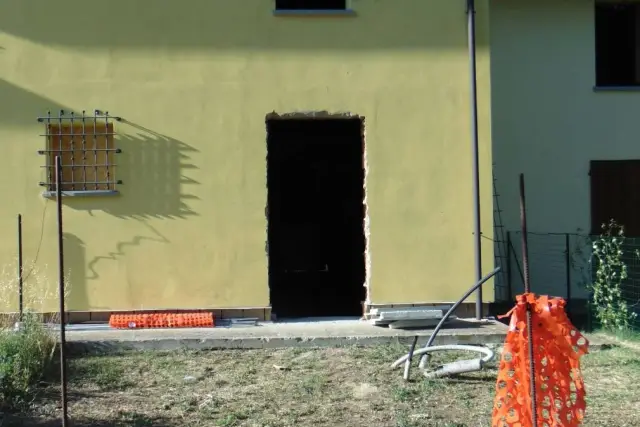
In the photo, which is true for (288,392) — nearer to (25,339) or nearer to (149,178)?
(25,339)

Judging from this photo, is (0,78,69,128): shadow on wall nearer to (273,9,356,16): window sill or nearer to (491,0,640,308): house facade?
(273,9,356,16): window sill

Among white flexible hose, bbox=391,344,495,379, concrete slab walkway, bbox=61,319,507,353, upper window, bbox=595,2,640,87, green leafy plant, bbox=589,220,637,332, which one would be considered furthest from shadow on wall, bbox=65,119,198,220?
upper window, bbox=595,2,640,87

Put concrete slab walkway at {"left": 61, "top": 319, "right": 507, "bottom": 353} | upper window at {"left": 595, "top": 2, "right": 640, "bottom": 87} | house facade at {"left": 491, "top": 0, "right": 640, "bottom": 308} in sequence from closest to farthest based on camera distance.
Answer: concrete slab walkway at {"left": 61, "top": 319, "right": 507, "bottom": 353}, house facade at {"left": 491, "top": 0, "right": 640, "bottom": 308}, upper window at {"left": 595, "top": 2, "right": 640, "bottom": 87}

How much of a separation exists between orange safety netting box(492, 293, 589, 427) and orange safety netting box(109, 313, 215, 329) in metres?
4.24

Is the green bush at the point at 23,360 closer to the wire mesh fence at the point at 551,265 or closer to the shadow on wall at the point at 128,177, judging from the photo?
the shadow on wall at the point at 128,177

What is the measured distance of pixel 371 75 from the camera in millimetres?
8133

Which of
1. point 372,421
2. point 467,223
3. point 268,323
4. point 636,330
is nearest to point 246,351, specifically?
point 268,323

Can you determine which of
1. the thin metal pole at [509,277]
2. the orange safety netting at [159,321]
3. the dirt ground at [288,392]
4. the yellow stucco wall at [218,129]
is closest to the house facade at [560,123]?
the thin metal pole at [509,277]

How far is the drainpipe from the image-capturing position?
8008mm

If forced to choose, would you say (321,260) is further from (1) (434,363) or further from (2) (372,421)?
(2) (372,421)

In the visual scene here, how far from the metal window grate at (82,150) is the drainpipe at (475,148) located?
13.0 feet

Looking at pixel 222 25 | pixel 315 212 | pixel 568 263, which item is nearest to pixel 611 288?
pixel 568 263

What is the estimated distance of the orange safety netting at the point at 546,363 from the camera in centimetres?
422

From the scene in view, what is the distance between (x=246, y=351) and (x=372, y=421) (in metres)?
2.33
